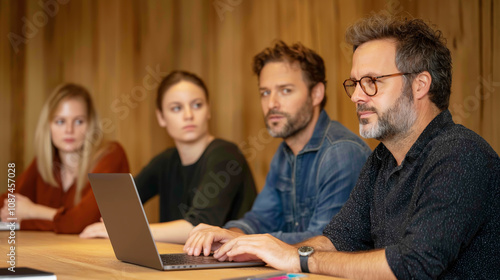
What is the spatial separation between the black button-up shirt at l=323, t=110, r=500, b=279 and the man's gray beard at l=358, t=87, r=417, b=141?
8 cm

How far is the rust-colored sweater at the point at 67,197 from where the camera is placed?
113 inches

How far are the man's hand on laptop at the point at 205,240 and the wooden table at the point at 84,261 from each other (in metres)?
0.15

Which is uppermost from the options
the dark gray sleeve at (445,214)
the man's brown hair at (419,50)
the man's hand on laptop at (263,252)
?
the man's brown hair at (419,50)

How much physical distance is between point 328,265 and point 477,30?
1375 mm

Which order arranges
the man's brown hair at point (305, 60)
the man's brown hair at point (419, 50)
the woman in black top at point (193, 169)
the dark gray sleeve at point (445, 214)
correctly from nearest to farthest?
the dark gray sleeve at point (445, 214)
the man's brown hair at point (419, 50)
the man's brown hair at point (305, 60)
the woman in black top at point (193, 169)

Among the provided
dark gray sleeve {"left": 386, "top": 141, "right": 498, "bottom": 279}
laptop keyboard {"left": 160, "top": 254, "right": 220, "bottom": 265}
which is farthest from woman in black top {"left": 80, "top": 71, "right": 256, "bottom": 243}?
dark gray sleeve {"left": 386, "top": 141, "right": 498, "bottom": 279}

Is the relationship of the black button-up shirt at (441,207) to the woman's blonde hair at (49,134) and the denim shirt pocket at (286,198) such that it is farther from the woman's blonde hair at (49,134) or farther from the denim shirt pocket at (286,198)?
the woman's blonde hair at (49,134)

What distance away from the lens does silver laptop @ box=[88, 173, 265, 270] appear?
148 cm

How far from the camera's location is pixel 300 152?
100 inches

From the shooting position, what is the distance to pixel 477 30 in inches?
93.4

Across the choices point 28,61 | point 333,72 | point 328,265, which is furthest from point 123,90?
point 328,265

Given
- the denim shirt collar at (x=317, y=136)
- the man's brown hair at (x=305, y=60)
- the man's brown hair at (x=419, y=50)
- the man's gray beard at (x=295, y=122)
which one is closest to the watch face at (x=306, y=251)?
the man's brown hair at (x=419, y=50)

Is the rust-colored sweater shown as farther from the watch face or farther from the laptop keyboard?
the watch face

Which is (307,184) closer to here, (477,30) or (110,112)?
(477,30)
